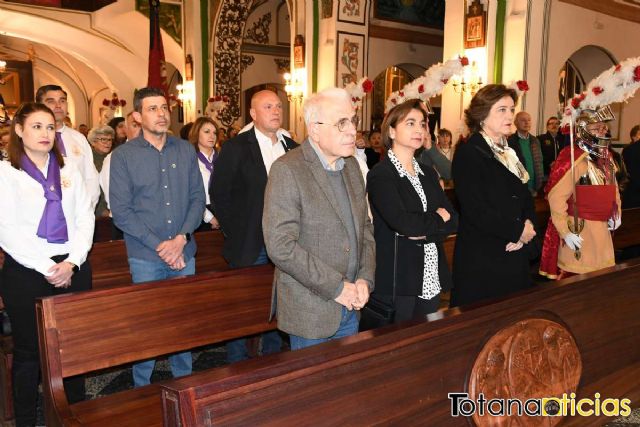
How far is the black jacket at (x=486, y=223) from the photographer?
2.71 meters

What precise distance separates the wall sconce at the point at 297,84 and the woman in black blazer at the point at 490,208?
8.76m

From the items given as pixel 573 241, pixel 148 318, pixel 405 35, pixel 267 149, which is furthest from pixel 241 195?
pixel 405 35

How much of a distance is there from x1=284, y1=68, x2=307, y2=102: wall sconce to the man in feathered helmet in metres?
8.11

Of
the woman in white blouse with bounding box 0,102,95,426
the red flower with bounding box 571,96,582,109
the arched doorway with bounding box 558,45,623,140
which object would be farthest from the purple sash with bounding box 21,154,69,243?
the arched doorway with bounding box 558,45,623,140

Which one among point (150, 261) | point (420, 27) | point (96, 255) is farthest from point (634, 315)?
point (420, 27)

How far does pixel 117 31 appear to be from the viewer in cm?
1467

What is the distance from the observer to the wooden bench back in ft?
7.27

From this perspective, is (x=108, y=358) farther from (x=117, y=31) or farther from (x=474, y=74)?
(x=117, y=31)

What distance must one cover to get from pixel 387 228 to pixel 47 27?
46.4ft

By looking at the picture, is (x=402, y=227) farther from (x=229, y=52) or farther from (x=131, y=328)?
(x=229, y=52)

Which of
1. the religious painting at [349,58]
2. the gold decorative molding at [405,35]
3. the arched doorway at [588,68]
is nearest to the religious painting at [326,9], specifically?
the religious painting at [349,58]

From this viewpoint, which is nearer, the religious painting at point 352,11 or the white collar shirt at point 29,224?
→ the white collar shirt at point 29,224

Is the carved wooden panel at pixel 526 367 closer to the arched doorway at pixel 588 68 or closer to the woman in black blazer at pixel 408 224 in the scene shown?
the woman in black blazer at pixel 408 224

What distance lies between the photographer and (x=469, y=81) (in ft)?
28.3
